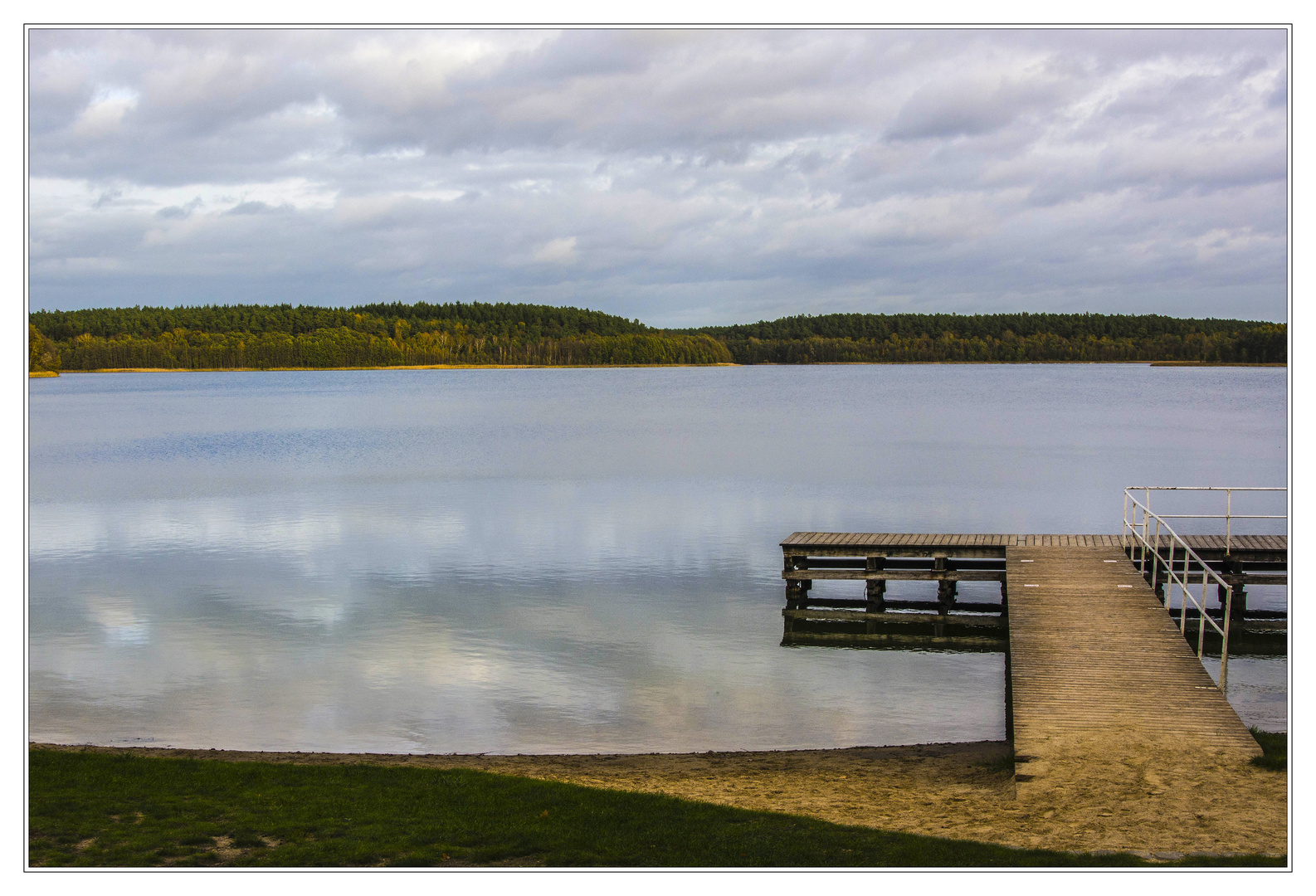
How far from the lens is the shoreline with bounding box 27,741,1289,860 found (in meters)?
5.83

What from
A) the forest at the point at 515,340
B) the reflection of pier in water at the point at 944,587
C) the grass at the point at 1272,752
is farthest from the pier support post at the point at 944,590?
the forest at the point at 515,340

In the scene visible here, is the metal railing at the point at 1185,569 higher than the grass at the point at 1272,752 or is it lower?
higher

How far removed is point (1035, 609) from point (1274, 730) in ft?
7.24

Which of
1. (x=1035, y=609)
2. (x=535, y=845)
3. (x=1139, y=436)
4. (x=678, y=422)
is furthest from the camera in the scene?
(x=678, y=422)

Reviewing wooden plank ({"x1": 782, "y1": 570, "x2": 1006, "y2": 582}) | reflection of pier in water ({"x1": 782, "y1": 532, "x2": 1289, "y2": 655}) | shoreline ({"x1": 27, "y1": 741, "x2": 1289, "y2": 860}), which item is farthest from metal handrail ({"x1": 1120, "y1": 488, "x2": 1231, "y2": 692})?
wooden plank ({"x1": 782, "y1": 570, "x2": 1006, "y2": 582})

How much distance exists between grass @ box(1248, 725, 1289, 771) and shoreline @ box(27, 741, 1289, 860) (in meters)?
0.09

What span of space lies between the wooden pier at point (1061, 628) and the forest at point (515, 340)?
3322 inches

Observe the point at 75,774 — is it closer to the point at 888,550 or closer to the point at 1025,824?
the point at 1025,824

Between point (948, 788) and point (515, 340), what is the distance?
145 metres

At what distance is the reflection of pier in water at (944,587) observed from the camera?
12883 mm

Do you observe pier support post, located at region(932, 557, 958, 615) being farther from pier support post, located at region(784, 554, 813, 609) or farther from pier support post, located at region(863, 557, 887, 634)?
pier support post, located at region(784, 554, 813, 609)

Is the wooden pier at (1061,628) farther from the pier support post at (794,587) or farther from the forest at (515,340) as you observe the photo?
the forest at (515,340)

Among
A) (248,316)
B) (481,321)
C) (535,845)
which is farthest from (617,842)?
(481,321)
